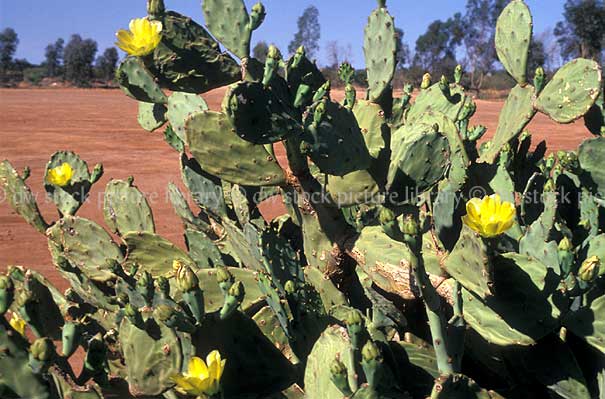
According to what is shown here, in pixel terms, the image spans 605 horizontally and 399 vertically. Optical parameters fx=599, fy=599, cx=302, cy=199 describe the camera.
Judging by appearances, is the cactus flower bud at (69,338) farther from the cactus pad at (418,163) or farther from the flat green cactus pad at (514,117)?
the flat green cactus pad at (514,117)

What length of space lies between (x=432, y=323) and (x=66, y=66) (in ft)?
159

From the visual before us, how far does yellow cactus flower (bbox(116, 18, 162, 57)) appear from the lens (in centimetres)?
187

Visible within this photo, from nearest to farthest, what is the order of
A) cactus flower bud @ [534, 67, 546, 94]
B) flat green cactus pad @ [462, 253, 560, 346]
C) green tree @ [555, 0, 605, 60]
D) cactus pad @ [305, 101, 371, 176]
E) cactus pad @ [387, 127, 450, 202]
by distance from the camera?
1. flat green cactus pad @ [462, 253, 560, 346]
2. cactus pad @ [305, 101, 371, 176]
3. cactus pad @ [387, 127, 450, 202]
4. cactus flower bud @ [534, 67, 546, 94]
5. green tree @ [555, 0, 605, 60]

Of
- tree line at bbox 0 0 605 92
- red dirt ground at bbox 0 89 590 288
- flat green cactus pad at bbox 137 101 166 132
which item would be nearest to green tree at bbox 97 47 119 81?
tree line at bbox 0 0 605 92

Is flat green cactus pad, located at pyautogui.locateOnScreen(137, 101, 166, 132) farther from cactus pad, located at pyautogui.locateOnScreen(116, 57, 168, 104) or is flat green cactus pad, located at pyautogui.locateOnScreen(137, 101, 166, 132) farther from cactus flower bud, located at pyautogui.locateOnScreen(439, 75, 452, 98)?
cactus flower bud, located at pyautogui.locateOnScreen(439, 75, 452, 98)

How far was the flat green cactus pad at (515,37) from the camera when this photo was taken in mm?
2766

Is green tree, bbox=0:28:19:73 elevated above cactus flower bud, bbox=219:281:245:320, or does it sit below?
above

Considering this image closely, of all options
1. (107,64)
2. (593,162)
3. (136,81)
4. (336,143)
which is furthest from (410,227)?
(107,64)

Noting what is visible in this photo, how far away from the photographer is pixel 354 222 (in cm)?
265

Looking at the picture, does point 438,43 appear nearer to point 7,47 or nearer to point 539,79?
point 7,47

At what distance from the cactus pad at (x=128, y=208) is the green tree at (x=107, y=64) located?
45114 mm

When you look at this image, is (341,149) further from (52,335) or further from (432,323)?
(52,335)

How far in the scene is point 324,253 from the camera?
2.32 meters
